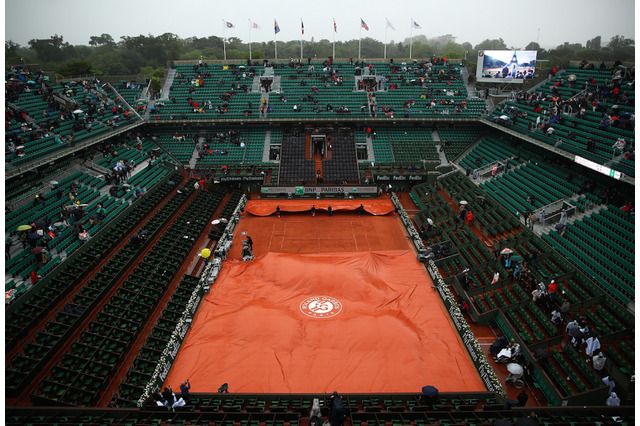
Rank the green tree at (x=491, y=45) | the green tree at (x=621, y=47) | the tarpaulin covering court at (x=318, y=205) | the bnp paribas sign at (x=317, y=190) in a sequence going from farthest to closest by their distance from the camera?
the green tree at (x=491, y=45) → the green tree at (x=621, y=47) → the bnp paribas sign at (x=317, y=190) → the tarpaulin covering court at (x=318, y=205)

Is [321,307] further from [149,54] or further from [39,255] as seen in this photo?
[149,54]

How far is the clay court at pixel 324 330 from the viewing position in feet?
47.4

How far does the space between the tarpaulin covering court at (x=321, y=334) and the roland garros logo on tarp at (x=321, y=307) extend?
1.8 inches

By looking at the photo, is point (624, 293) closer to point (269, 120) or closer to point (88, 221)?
point (88, 221)

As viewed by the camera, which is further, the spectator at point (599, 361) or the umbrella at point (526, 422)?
the spectator at point (599, 361)

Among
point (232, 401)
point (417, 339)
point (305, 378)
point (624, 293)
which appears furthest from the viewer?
point (624, 293)

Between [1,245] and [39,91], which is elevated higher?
[39,91]

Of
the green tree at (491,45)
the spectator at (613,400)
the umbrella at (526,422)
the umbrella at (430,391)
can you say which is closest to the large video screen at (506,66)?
the spectator at (613,400)

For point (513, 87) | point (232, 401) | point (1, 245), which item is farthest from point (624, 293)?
point (513, 87)

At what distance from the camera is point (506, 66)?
41.9m

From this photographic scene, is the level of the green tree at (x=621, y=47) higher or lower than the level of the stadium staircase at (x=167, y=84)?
higher

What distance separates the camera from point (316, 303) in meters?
18.7

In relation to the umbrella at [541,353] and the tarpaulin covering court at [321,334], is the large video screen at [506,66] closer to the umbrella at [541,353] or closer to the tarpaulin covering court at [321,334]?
A: the tarpaulin covering court at [321,334]

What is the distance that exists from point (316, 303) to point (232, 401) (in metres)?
6.49
